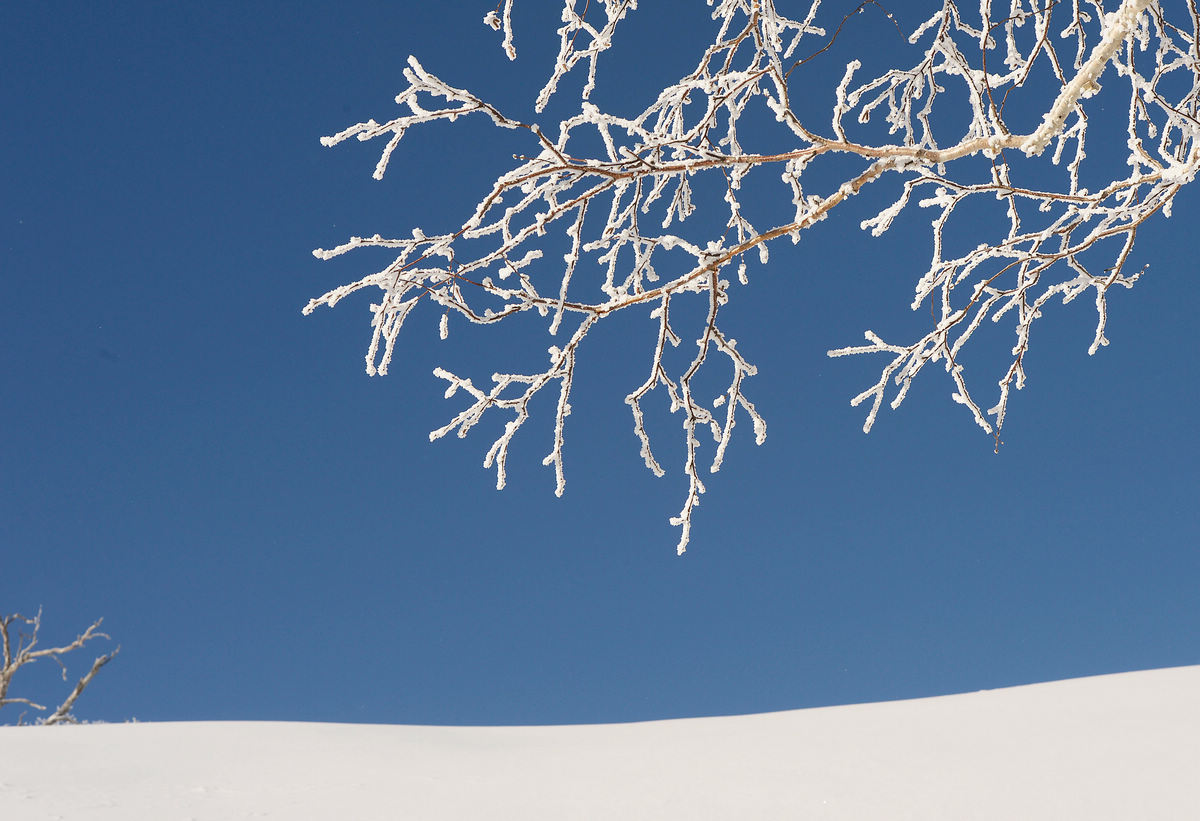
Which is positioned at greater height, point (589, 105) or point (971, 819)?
point (589, 105)

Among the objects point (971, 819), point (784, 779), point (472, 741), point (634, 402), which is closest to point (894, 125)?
point (634, 402)

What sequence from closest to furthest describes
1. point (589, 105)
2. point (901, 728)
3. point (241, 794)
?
1. point (589, 105)
2. point (241, 794)
3. point (901, 728)

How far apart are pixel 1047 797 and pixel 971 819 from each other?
1.41 ft

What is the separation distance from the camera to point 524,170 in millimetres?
1665

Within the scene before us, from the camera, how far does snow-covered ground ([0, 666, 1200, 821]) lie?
3.30 meters

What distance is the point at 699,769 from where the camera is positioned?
4.07 meters

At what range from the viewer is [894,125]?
2975 mm

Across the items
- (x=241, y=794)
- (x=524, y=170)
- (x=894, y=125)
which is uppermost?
(x=894, y=125)

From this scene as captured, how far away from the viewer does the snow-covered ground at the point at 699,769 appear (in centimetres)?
330

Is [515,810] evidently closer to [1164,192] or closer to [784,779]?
[784,779]

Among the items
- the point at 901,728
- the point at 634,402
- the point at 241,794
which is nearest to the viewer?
the point at 634,402

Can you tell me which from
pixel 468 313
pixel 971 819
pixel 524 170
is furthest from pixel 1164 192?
pixel 971 819

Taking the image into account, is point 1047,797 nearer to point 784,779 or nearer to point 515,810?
point 784,779

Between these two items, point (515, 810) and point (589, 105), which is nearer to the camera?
point (589, 105)
